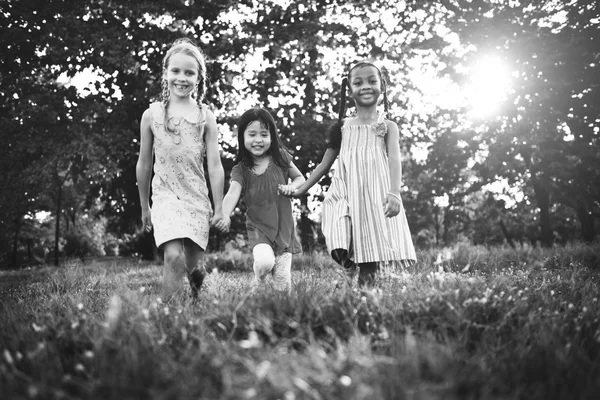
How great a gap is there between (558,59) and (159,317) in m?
14.8

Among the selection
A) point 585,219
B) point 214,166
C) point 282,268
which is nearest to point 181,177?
point 214,166

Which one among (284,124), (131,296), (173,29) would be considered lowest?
(131,296)

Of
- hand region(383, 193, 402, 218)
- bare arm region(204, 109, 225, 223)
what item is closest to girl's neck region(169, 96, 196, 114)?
bare arm region(204, 109, 225, 223)

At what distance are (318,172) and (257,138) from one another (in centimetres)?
63

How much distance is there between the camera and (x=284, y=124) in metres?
13.4

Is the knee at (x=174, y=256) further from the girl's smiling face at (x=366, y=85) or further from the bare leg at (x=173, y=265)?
the girl's smiling face at (x=366, y=85)

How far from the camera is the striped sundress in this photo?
423cm

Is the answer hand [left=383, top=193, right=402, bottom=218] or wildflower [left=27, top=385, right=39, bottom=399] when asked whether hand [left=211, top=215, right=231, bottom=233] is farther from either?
wildflower [left=27, top=385, right=39, bottom=399]

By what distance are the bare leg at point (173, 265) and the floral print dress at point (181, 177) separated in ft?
0.39

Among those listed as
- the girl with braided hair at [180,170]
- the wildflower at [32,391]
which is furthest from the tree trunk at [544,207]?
the wildflower at [32,391]

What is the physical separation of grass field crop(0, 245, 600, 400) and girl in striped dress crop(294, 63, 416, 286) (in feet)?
3.49

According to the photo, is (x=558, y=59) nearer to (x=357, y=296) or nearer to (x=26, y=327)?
(x=357, y=296)

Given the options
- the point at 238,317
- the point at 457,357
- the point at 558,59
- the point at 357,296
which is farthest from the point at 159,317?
the point at 558,59

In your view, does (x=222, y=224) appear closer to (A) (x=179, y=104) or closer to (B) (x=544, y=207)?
(A) (x=179, y=104)
